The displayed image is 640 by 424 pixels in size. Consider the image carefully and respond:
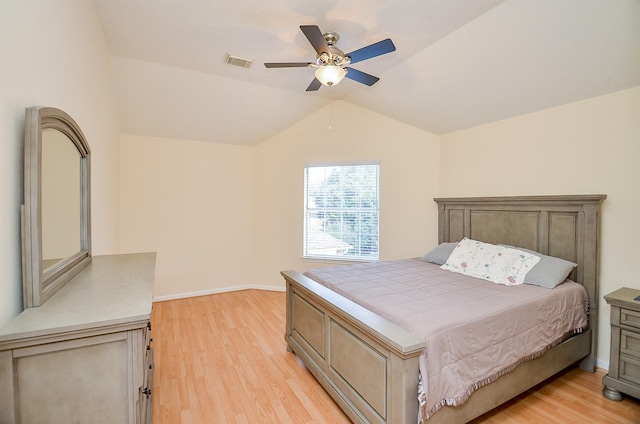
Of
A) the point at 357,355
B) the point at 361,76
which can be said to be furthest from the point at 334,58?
the point at 357,355

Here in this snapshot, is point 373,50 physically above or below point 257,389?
above

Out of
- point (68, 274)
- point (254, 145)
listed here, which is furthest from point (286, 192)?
point (68, 274)

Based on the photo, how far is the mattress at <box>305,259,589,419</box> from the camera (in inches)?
62.2

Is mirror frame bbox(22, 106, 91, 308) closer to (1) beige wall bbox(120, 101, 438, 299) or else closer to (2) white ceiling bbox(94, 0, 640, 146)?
(2) white ceiling bbox(94, 0, 640, 146)

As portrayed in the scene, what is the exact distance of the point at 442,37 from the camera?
250 cm

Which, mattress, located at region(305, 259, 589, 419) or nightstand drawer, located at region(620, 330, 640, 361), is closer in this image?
mattress, located at region(305, 259, 589, 419)

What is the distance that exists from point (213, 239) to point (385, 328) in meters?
3.53

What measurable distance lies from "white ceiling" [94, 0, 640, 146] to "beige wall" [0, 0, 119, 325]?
1.52 feet

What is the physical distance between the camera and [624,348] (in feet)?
6.97

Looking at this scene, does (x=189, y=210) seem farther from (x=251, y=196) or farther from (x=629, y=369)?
(x=629, y=369)

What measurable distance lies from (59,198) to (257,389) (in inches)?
72.1

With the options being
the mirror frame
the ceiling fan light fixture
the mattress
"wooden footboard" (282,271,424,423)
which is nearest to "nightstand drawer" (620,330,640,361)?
the mattress

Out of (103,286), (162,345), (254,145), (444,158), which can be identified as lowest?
(162,345)

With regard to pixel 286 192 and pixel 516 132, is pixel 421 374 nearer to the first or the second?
pixel 516 132
